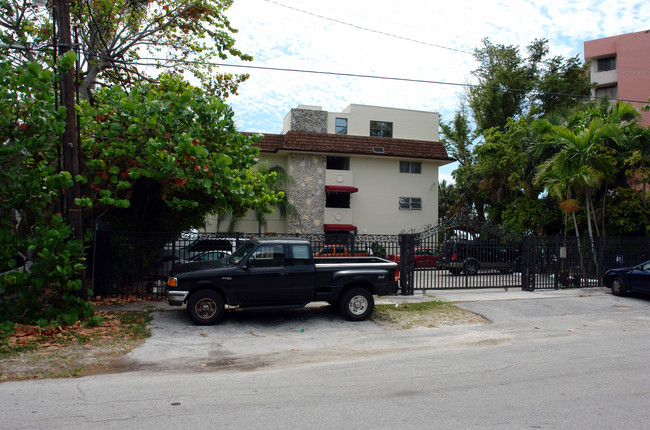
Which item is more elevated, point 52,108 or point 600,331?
point 52,108

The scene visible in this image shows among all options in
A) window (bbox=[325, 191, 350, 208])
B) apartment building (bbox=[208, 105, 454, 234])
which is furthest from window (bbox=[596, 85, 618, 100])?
window (bbox=[325, 191, 350, 208])

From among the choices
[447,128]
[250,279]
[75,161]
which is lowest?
[250,279]

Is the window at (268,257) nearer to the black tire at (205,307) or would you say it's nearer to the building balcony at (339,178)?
the black tire at (205,307)

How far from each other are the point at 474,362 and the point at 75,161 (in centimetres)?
849

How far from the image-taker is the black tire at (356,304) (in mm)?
10969

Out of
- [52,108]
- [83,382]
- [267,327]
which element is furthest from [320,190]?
[83,382]

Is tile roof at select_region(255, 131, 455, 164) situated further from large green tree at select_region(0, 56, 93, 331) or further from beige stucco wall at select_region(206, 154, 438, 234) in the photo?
large green tree at select_region(0, 56, 93, 331)

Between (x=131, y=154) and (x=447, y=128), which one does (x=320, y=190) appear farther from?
(x=131, y=154)

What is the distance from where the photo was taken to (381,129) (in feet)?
108

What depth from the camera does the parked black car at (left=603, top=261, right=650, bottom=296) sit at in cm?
1484

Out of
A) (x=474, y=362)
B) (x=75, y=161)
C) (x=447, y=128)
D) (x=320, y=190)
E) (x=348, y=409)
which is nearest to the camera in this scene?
(x=348, y=409)

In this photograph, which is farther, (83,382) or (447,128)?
(447,128)

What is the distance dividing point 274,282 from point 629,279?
1210 centimetres

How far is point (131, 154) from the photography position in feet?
32.3
